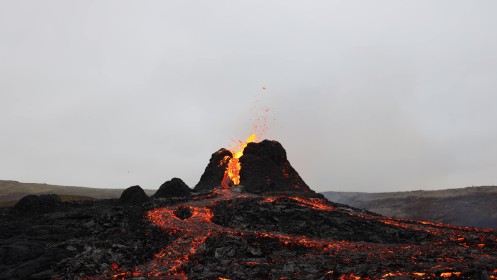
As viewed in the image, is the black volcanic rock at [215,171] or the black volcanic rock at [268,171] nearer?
the black volcanic rock at [268,171]

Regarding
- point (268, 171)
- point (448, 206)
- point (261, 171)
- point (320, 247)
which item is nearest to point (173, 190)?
point (261, 171)

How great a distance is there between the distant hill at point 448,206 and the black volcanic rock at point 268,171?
3507cm

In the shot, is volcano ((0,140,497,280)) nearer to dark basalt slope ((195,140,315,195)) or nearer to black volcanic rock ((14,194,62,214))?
black volcanic rock ((14,194,62,214))

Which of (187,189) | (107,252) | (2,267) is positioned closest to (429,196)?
(187,189)

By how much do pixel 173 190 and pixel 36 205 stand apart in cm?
1766

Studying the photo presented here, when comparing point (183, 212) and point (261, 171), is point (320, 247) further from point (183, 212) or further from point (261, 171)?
point (261, 171)

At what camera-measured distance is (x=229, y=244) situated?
26.1m

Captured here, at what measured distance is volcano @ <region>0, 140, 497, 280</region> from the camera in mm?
20484

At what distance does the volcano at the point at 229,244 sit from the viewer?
20484 millimetres

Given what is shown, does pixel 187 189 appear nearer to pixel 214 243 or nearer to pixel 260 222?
pixel 260 222

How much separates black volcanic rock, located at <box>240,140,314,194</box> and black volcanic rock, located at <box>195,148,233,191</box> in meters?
3.77

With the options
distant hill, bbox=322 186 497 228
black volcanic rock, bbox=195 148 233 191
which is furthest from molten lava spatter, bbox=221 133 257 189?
distant hill, bbox=322 186 497 228

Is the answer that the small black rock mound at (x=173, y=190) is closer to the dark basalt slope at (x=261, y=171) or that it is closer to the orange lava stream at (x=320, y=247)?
the dark basalt slope at (x=261, y=171)

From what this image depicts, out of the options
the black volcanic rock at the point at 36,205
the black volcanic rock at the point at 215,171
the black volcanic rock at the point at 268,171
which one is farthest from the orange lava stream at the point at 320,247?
the black volcanic rock at the point at 215,171
